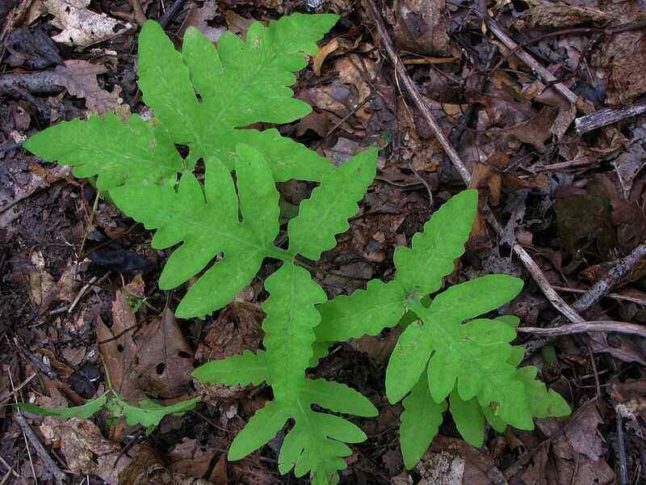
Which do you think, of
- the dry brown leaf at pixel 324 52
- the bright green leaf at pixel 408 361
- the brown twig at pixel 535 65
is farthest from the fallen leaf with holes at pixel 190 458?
the brown twig at pixel 535 65

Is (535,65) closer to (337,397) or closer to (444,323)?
(444,323)

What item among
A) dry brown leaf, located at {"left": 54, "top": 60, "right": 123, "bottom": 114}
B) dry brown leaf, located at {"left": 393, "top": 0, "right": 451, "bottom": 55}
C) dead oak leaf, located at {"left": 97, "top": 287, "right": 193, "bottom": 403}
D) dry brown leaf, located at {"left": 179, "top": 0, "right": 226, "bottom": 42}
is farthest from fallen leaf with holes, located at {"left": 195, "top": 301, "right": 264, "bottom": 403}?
dry brown leaf, located at {"left": 393, "top": 0, "right": 451, "bottom": 55}

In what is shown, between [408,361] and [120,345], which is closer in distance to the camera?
[408,361]

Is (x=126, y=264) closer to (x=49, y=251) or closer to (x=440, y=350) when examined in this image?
(x=49, y=251)

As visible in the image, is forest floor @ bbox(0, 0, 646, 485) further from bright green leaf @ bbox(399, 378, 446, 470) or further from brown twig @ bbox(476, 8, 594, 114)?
bright green leaf @ bbox(399, 378, 446, 470)

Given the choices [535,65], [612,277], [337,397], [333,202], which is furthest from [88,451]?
[535,65]

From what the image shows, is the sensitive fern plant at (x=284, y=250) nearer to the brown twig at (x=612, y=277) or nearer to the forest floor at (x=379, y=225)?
the forest floor at (x=379, y=225)
